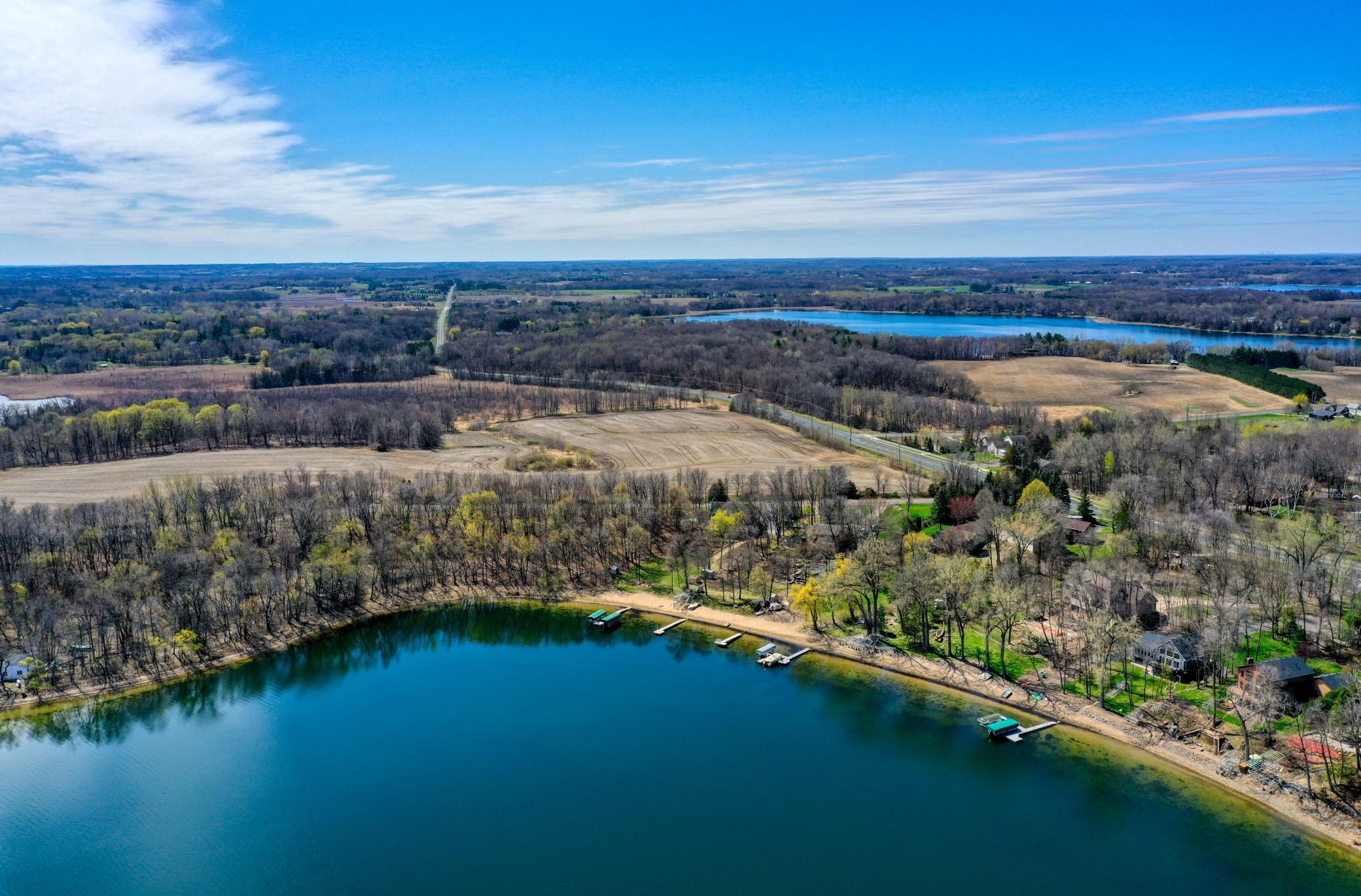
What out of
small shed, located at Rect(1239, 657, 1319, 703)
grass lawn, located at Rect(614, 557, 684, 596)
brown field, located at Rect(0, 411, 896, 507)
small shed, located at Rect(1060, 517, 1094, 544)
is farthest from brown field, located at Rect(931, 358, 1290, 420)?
small shed, located at Rect(1239, 657, 1319, 703)

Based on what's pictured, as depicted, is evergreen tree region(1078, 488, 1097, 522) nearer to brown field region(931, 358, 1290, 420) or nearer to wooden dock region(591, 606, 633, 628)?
wooden dock region(591, 606, 633, 628)

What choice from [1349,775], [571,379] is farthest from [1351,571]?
[571,379]

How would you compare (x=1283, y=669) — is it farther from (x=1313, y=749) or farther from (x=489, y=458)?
(x=489, y=458)

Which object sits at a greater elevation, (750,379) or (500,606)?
(750,379)

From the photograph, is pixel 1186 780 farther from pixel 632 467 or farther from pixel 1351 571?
pixel 632 467

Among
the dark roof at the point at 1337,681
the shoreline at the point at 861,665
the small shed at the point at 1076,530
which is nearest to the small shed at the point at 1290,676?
the dark roof at the point at 1337,681

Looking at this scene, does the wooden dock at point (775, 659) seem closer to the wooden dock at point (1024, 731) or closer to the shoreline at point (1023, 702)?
the shoreline at point (1023, 702)
